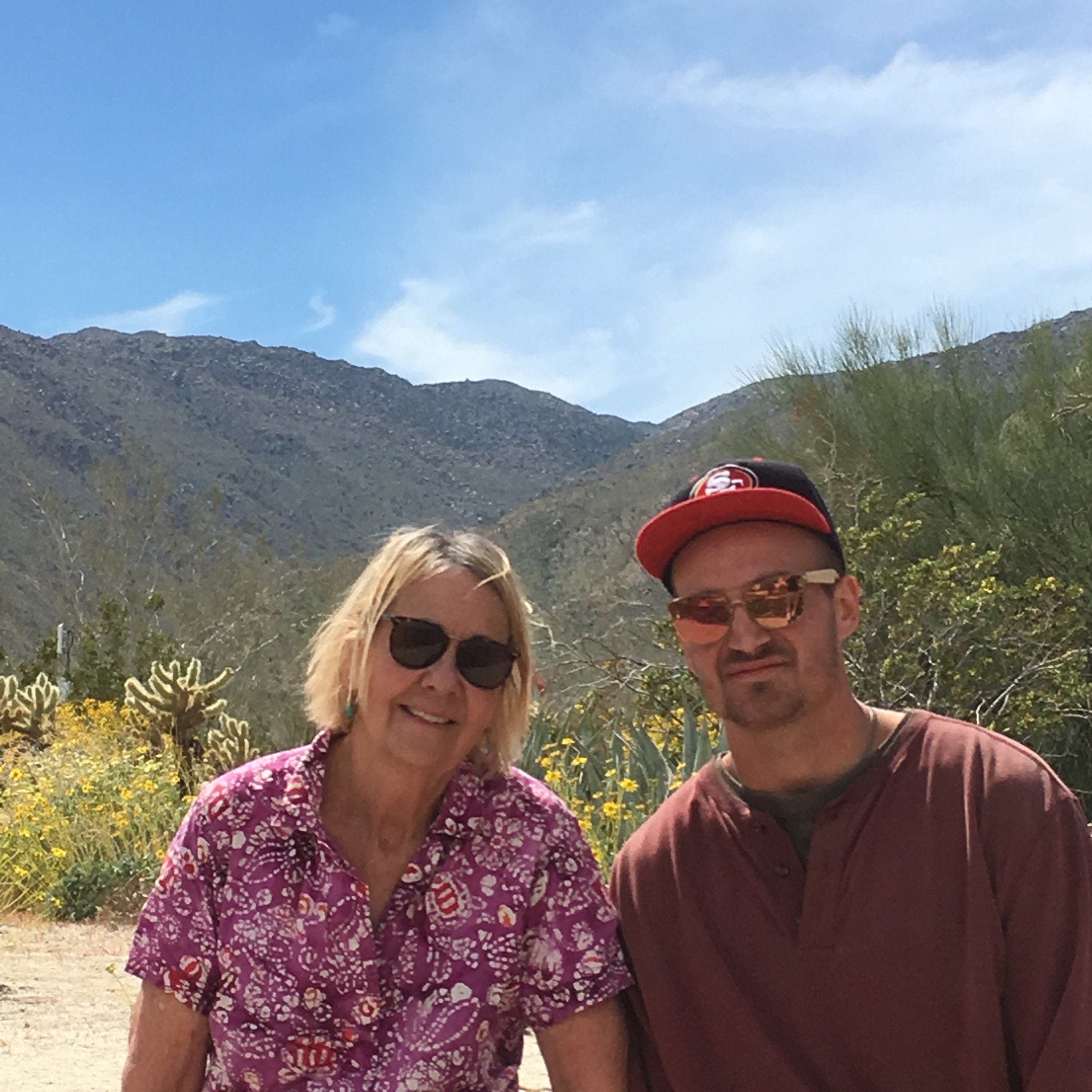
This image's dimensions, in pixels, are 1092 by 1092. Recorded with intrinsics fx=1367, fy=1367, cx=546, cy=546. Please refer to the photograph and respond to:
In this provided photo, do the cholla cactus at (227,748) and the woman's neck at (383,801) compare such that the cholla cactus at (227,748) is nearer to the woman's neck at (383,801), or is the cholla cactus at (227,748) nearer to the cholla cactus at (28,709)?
the cholla cactus at (28,709)

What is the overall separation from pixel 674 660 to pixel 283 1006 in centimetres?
778

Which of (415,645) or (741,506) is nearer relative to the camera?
(741,506)

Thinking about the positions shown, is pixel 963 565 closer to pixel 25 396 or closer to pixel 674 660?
pixel 674 660

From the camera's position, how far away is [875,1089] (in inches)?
85.7

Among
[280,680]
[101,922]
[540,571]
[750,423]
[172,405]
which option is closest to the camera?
[101,922]

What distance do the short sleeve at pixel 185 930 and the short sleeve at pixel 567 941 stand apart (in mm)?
561

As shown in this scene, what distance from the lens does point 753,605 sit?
238 centimetres

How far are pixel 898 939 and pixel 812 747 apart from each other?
34 centimetres

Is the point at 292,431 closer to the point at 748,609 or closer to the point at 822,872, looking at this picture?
the point at 748,609

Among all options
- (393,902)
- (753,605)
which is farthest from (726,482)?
(393,902)

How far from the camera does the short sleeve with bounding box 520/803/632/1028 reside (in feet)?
7.87

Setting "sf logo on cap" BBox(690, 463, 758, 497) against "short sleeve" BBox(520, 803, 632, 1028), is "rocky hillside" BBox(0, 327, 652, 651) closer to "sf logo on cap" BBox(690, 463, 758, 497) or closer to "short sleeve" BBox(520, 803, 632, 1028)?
"short sleeve" BBox(520, 803, 632, 1028)

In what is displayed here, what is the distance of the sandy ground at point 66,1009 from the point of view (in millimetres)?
4395

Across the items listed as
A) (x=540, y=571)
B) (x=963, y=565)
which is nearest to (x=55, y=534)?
(x=540, y=571)
